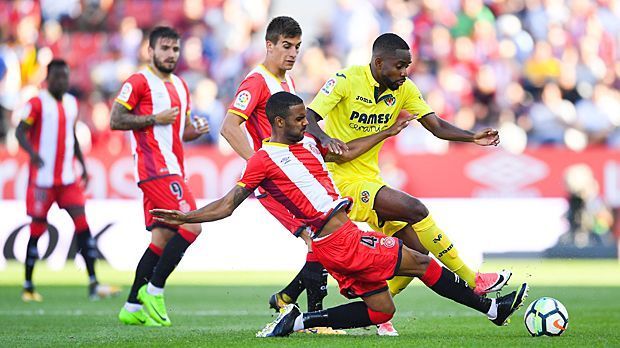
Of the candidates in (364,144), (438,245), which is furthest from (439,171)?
(364,144)

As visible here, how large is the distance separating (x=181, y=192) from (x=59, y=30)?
544 inches

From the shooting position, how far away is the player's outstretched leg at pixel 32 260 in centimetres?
1227

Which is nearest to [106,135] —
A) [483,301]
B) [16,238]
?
[16,238]

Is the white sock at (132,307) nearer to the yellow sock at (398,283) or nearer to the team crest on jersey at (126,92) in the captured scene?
the team crest on jersey at (126,92)

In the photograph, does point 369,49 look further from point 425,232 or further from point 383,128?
point 425,232

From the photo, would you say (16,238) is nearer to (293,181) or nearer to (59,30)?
(59,30)

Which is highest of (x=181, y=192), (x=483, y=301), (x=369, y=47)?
Result: (x=369, y=47)

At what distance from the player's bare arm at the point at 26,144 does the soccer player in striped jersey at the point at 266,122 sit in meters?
4.51

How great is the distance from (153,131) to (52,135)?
3.72 metres

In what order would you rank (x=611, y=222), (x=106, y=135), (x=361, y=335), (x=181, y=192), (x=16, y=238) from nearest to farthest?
1. (x=361, y=335)
2. (x=181, y=192)
3. (x=16, y=238)
4. (x=611, y=222)
5. (x=106, y=135)

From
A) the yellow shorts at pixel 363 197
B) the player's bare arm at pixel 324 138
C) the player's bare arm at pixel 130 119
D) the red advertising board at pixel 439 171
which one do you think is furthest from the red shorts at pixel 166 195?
the red advertising board at pixel 439 171

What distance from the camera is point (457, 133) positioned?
884 centimetres

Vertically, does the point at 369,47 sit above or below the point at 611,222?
above

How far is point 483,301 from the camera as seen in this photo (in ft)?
26.1
